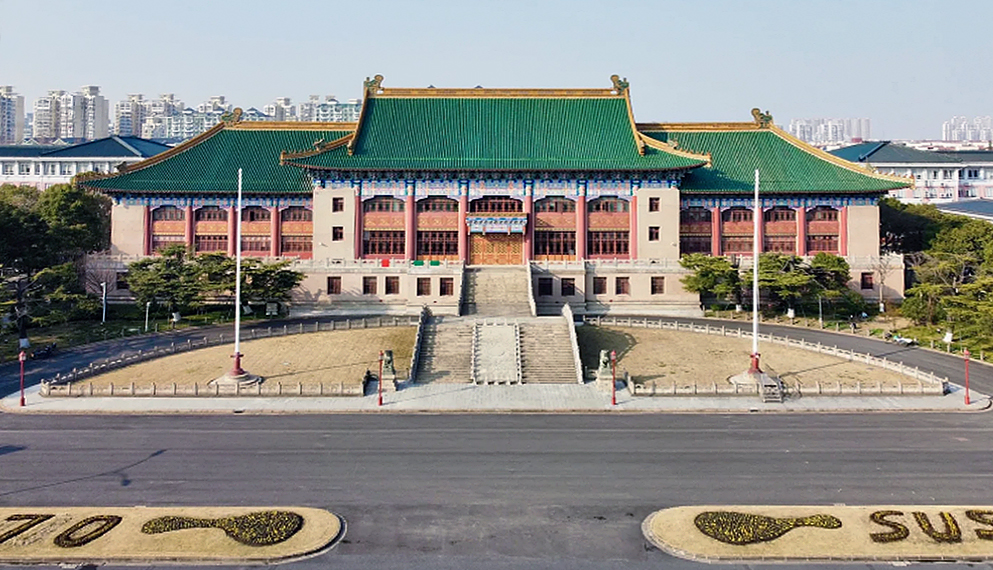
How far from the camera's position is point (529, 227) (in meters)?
67.2

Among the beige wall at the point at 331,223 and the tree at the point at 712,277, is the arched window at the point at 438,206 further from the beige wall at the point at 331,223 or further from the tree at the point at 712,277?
the tree at the point at 712,277

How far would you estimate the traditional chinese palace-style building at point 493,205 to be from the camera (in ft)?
211

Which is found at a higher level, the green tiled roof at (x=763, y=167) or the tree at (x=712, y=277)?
the green tiled roof at (x=763, y=167)

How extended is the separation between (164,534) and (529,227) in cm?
4903

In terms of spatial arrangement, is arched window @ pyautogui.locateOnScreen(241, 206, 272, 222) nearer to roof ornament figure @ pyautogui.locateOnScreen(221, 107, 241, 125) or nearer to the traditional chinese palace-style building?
the traditional chinese palace-style building

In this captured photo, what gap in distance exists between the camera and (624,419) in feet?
116

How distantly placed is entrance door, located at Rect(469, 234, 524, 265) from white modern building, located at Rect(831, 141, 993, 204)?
91.3m

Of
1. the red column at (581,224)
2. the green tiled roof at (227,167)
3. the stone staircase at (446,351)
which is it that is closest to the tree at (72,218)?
the green tiled roof at (227,167)

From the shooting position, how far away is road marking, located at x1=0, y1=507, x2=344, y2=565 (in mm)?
20328

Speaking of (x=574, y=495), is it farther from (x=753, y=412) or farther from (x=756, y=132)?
(x=756, y=132)

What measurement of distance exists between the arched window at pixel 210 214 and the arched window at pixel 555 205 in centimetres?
2977

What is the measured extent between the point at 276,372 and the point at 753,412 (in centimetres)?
2706

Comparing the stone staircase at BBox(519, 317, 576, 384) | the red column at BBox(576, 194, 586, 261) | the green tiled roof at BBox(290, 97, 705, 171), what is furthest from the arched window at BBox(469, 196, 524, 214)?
the stone staircase at BBox(519, 317, 576, 384)

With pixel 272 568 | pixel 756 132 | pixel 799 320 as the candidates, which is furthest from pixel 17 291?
pixel 756 132
